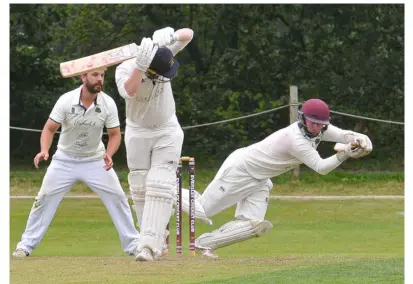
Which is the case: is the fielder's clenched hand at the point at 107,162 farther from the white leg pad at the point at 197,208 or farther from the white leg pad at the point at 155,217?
the white leg pad at the point at 197,208

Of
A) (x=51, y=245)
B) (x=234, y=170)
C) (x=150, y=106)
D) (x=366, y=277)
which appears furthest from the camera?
(x=51, y=245)

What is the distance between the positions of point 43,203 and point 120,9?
12.7 m

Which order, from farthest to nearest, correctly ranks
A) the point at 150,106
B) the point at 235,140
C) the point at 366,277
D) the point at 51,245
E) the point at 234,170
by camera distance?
1. the point at 235,140
2. the point at 51,245
3. the point at 234,170
4. the point at 150,106
5. the point at 366,277

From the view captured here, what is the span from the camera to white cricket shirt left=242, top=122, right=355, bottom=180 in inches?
373

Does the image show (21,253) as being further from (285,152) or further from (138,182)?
(285,152)

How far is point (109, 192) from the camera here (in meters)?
10.2

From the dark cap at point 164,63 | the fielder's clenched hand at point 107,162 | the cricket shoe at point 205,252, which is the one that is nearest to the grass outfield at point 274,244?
the cricket shoe at point 205,252

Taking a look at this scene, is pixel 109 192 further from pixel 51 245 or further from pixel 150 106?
pixel 51 245

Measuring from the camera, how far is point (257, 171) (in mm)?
9812

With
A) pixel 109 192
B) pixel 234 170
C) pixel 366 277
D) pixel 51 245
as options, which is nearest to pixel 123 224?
pixel 109 192

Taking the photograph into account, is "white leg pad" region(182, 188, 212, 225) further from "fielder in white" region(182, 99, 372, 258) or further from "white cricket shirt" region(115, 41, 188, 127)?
"white cricket shirt" region(115, 41, 188, 127)

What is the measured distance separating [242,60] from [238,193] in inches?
503

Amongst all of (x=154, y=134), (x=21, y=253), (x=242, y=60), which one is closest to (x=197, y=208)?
(x=154, y=134)

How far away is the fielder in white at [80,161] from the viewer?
32.8 feet
